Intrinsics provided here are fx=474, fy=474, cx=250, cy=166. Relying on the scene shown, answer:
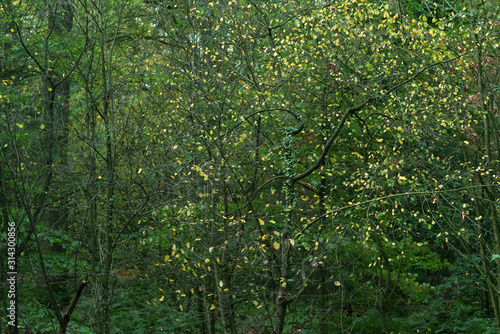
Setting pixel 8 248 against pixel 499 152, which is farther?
pixel 499 152

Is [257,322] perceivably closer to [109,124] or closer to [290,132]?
[290,132]

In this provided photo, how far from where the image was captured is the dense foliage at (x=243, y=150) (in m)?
7.21

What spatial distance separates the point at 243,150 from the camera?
316 inches

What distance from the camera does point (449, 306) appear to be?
43.4ft

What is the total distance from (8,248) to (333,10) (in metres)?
6.27

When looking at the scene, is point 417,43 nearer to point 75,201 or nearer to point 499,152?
point 499,152

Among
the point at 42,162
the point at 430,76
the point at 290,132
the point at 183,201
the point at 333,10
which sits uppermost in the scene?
the point at 333,10

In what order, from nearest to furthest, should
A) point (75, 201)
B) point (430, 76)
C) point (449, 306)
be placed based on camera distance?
point (430, 76), point (75, 201), point (449, 306)

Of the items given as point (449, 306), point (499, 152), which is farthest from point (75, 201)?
point (449, 306)

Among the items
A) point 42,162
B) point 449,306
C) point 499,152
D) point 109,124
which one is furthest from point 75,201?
point 449,306

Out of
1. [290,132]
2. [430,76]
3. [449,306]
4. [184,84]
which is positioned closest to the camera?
[290,132]

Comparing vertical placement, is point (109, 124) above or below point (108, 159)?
above

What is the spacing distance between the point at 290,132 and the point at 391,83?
2.70 metres

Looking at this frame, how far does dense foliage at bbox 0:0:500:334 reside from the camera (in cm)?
721
